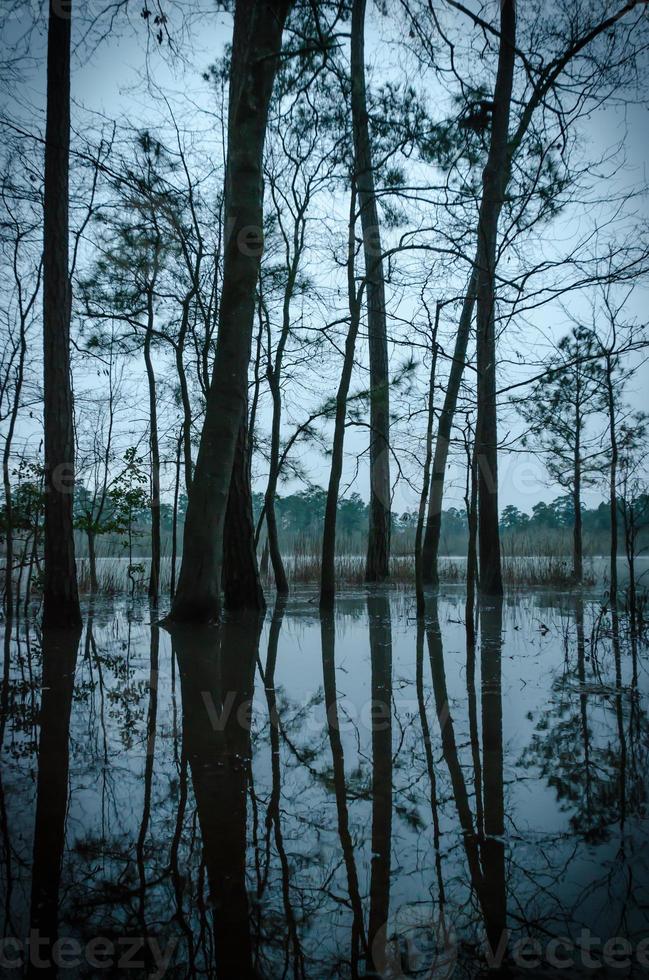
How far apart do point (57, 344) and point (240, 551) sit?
284cm

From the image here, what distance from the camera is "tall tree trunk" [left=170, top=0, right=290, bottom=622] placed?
5.27 metres

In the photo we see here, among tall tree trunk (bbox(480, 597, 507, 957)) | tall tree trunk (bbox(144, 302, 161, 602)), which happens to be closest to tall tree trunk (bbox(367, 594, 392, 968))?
tall tree trunk (bbox(480, 597, 507, 957))

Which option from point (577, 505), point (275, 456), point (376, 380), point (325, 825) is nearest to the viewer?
point (325, 825)

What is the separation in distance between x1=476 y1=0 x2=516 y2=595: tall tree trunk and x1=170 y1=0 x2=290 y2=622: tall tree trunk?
2.09 metres

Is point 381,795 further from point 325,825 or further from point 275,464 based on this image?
point 275,464

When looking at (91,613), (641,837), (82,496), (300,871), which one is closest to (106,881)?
(300,871)

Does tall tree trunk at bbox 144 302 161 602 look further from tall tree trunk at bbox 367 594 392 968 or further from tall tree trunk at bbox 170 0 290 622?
tall tree trunk at bbox 367 594 392 968

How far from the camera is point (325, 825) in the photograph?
152 centimetres

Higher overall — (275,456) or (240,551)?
(275,456)

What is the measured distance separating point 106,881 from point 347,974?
574 millimetres

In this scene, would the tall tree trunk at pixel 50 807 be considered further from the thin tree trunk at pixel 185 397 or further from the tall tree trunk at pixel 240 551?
the thin tree trunk at pixel 185 397

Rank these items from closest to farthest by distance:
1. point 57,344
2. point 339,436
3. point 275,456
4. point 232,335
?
point 232,335 → point 57,344 → point 339,436 → point 275,456

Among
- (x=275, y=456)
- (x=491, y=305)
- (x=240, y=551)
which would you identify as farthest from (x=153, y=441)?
(x=491, y=305)

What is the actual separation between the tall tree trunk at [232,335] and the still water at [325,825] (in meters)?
2.00
